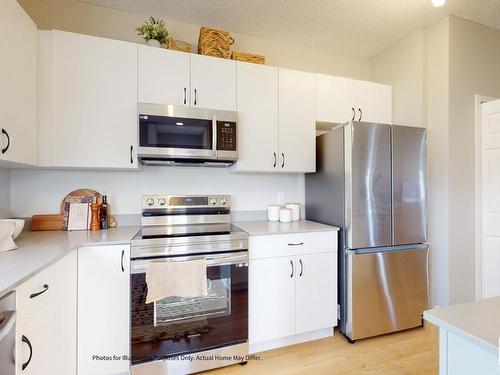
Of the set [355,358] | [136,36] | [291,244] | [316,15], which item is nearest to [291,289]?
[291,244]

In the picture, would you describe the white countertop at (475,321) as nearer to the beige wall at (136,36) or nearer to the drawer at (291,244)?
the drawer at (291,244)

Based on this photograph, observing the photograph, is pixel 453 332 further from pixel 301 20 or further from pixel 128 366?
pixel 301 20

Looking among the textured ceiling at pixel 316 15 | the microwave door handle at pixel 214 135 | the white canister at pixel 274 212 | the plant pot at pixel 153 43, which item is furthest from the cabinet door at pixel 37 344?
the textured ceiling at pixel 316 15

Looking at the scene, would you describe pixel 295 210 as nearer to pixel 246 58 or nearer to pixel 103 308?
pixel 246 58

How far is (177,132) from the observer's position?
186cm

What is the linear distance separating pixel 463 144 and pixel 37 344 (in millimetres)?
3230

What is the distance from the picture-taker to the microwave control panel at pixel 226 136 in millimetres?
1943

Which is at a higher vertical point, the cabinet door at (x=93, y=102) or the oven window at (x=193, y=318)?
the cabinet door at (x=93, y=102)

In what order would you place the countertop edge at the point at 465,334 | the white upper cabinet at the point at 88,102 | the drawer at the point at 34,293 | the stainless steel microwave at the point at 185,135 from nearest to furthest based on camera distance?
the countertop edge at the point at 465,334 < the drawer at the point at 34,293 < the white upper cabinet at the point at 88,102 < the stainless steel microwave at the point at 185,135

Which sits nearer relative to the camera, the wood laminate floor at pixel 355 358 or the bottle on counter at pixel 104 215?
the wood laminate floor at pixel 355 358

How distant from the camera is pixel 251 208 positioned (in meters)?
2.47

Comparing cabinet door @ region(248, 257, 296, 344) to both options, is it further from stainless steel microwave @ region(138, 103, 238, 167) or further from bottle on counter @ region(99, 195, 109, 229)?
bottle on counter @ region(99, 195, 109, 229)

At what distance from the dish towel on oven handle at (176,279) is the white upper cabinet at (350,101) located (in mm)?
1689

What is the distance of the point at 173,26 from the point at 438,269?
3.23 metres
